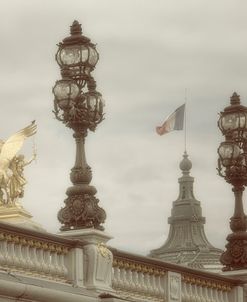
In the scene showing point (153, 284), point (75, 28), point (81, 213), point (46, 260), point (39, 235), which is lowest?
point (46, 260)

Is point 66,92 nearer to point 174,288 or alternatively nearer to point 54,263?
point 54,263

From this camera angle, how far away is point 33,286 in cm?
2189

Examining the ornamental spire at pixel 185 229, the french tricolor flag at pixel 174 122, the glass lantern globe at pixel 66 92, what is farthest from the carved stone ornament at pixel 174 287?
the ornamental spire at pixel 185 229

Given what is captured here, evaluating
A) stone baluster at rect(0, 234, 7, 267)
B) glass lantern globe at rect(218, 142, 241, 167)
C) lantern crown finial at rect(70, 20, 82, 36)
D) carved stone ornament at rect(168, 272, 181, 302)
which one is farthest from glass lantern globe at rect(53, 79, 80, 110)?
glass lantern globe at rect(218, 142, 241, 167)

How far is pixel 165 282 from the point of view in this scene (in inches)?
1028

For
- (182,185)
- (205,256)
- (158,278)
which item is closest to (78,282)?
(158,278)

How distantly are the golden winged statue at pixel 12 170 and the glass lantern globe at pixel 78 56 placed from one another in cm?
132

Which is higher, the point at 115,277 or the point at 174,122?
the point at 174,122

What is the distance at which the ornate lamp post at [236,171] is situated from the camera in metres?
28.4

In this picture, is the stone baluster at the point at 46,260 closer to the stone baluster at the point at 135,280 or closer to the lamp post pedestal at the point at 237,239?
the stone baluster at the point at 135,280

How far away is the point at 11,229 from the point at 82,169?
6.41 feet

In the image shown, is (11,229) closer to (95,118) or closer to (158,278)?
(95,118)

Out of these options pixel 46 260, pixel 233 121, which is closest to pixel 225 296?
pixel 233 121

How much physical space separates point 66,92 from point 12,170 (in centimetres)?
146
